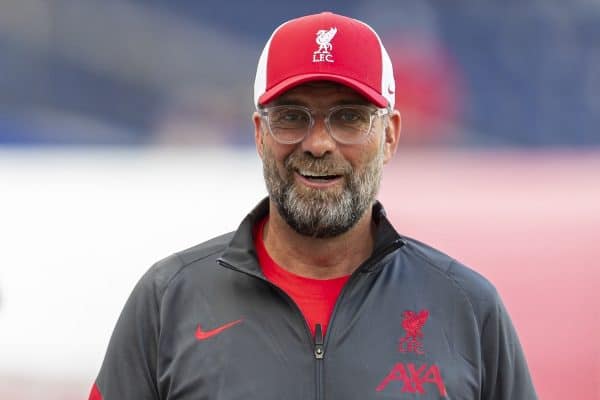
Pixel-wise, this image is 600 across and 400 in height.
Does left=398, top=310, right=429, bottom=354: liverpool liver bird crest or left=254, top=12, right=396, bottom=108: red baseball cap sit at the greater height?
left=254, top=12, right=396, bottom=108: red baseball cap

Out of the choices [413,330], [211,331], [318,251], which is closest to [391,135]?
[318,251]

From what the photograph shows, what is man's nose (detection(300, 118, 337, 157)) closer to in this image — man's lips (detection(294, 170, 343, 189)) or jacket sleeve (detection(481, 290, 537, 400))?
man's lips (detection(294, 170, 343, 189))

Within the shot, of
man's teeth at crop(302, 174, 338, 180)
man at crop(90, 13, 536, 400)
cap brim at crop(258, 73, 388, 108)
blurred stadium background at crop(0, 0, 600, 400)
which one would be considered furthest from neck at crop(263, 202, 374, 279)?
blurred stadium background at crop(0, 0, 600, 400)

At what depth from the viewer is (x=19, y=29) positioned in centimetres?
233

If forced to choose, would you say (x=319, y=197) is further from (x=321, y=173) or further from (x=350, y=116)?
(x=350, y=116)

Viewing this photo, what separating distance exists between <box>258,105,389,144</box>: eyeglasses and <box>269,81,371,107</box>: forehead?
1 cm

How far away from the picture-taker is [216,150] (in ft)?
7.68

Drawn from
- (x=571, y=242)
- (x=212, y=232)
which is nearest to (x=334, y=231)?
(x=212, y=232)

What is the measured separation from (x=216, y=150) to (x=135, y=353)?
2.97 ft

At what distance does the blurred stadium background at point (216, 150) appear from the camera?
7.51ft

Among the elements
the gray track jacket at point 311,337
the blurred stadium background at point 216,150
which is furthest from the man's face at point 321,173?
the blurred stadium background at point 216,150

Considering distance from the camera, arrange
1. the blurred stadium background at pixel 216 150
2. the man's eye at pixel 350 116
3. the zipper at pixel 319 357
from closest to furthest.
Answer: the zipper at pixel 319 357 → the man's eye at pixel 350 116 → the blurred stadium background at pixel 216 150

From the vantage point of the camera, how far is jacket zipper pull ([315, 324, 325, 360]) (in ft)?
4.75

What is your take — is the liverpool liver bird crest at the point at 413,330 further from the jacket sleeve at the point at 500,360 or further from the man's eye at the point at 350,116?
the man's eye at the point at 350,116
